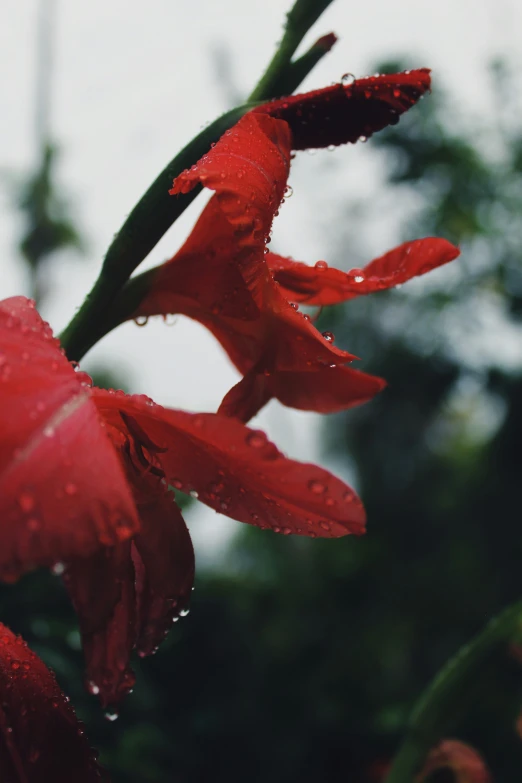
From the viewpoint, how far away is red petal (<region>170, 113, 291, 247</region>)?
472mm

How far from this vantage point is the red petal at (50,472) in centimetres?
34

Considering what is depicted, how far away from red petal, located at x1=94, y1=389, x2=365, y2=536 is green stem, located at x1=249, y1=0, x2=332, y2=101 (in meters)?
0.31

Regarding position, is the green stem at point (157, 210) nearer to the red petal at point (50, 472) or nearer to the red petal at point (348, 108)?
the red petal at point (348, 108)

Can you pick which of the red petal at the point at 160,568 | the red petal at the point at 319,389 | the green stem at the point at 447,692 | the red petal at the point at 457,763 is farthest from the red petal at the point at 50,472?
the red petal at the point at 457,763

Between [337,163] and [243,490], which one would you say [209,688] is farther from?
[337,163]

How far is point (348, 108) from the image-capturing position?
0.62 m

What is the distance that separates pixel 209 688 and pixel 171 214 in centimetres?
210

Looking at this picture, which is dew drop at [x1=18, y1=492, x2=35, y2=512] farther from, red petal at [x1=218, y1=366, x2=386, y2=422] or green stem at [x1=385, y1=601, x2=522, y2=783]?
green stem at [x1=385, y1=601, x2=522, y2=783]

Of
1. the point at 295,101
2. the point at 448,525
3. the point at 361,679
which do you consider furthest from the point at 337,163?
Answer: the point at 295,101

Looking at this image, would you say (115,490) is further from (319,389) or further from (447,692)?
(447,692)

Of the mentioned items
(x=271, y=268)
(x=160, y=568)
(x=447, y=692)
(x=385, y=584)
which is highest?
(x=271, y=268)

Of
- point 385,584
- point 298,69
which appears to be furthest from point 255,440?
point 385,584

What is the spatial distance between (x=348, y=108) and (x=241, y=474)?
34cm

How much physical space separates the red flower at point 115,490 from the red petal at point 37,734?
0.11ft
